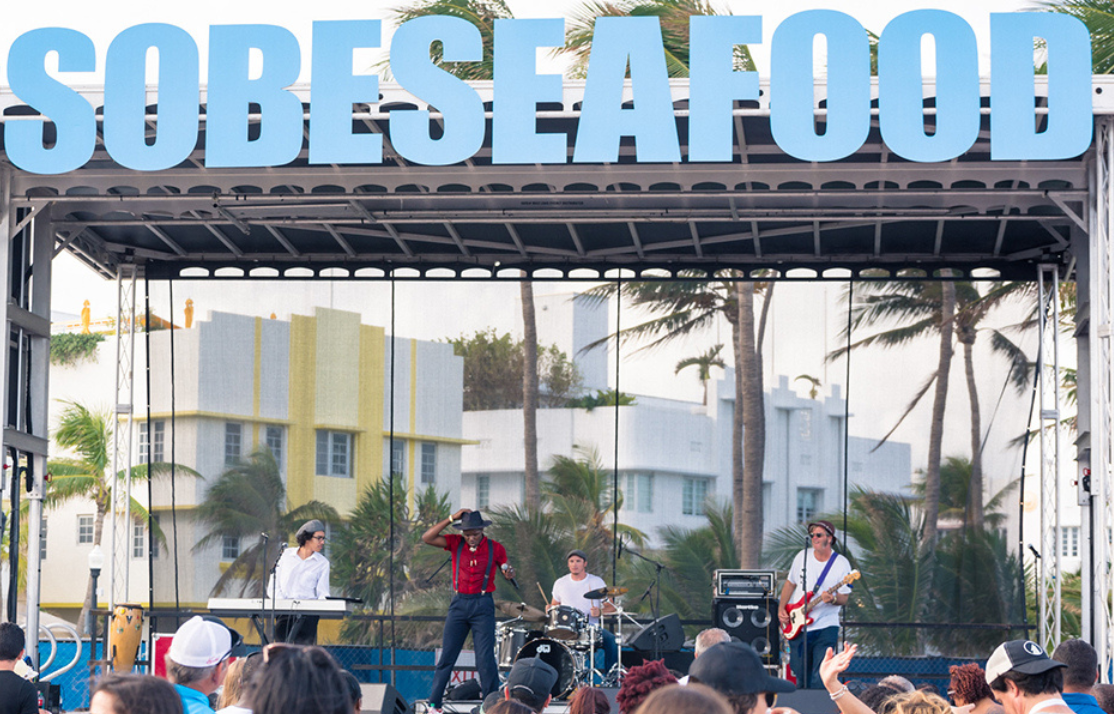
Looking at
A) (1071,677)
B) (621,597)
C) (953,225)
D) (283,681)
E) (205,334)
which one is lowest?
(621,597)

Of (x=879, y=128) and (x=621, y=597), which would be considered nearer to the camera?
(x=879, y=128)

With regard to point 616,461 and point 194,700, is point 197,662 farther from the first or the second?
point 616,461

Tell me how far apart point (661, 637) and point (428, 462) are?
3.83 meters

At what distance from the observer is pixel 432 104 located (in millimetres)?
9336

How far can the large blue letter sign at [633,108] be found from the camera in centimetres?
923

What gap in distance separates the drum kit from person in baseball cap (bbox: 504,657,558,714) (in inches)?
224

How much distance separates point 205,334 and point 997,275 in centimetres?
859

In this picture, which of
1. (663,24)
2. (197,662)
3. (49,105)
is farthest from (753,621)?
(663,24)

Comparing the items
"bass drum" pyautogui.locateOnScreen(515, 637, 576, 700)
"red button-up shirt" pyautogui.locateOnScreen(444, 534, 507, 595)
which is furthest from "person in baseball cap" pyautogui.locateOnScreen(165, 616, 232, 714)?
"bass drum" pyautogui.locateOnScreen(515, 637, 576, 700)

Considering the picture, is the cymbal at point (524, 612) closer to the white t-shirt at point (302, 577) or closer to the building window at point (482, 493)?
the white t-shirt at point (302, 577)

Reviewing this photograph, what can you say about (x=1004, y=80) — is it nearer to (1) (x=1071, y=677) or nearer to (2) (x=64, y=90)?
(1) (x=1071, y=677)

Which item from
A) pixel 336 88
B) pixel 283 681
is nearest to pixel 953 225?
pixel 336 88

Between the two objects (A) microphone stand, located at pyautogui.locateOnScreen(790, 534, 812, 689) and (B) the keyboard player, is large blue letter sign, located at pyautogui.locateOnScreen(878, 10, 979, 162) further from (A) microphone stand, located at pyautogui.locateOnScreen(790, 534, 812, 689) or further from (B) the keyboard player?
(B) the keyboard player

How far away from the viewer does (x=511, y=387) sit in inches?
579
